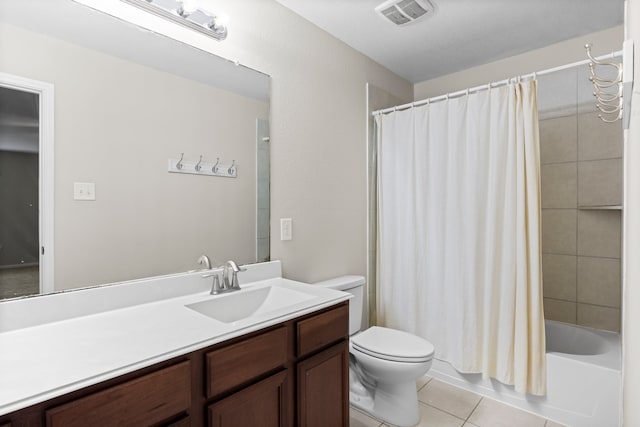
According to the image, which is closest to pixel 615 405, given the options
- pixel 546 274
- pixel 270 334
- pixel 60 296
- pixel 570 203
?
pixel 546 274

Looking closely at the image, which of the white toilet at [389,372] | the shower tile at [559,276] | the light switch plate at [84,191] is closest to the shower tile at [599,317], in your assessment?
the shower tile at [559,276]

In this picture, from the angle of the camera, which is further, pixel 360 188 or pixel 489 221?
pixel 360 188

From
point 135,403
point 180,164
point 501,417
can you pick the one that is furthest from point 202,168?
point 501,417

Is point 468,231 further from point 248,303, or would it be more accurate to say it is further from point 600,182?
point 248,303

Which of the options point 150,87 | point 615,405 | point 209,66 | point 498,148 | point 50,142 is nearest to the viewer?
point 50,142

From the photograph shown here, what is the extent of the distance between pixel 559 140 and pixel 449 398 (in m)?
2.01

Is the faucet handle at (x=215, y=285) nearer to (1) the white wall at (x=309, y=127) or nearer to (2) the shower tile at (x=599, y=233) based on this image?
(1) the white wall at (x=309, y=127)

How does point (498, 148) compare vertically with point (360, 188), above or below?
above

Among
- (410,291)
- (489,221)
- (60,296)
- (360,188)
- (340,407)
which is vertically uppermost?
(360,188)

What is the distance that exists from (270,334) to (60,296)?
2.43 ft

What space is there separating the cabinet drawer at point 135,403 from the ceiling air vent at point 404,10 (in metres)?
2.02

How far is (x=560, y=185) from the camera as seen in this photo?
2.44m

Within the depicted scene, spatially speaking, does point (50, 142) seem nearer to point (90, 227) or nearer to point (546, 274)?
point (90, 227)

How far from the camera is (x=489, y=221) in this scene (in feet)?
6.48
